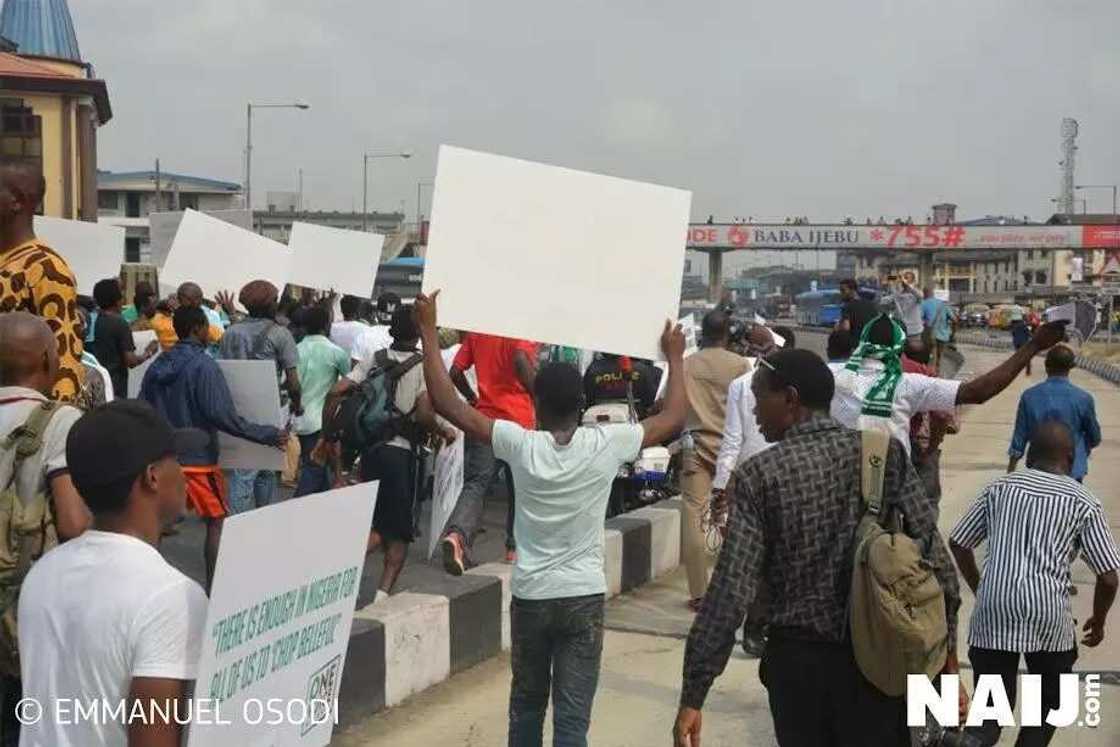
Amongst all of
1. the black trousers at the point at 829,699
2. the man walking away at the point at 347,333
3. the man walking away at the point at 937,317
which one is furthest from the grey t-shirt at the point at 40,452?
the man walking away at the point at 937,317

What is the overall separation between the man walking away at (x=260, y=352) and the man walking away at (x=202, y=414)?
1.56 m

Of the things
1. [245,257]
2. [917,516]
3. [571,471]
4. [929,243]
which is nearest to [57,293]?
[571,471]

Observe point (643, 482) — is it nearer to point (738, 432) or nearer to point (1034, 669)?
point (738, 432)

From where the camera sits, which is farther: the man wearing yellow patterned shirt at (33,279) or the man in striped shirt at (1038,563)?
the man in striped shirt at (1038,563)

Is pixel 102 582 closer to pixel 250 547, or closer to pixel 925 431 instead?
pixel 250 547

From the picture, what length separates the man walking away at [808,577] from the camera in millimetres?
4090

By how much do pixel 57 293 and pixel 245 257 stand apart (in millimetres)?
8225

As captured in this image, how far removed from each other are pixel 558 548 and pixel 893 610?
147 cm

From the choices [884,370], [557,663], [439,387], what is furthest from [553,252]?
[884,370]

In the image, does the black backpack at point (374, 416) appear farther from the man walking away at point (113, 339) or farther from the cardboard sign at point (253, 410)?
the man walking away at point (113, 339)

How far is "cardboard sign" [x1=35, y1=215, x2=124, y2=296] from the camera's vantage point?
9.41 meters

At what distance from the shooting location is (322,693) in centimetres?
347

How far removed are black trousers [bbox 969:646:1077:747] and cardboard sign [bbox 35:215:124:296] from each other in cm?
581

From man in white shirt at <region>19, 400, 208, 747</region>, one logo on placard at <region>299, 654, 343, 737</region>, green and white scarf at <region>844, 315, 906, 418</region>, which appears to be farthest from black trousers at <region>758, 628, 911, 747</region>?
green and white scarf at <region>844, 315, 906, 418</region>
